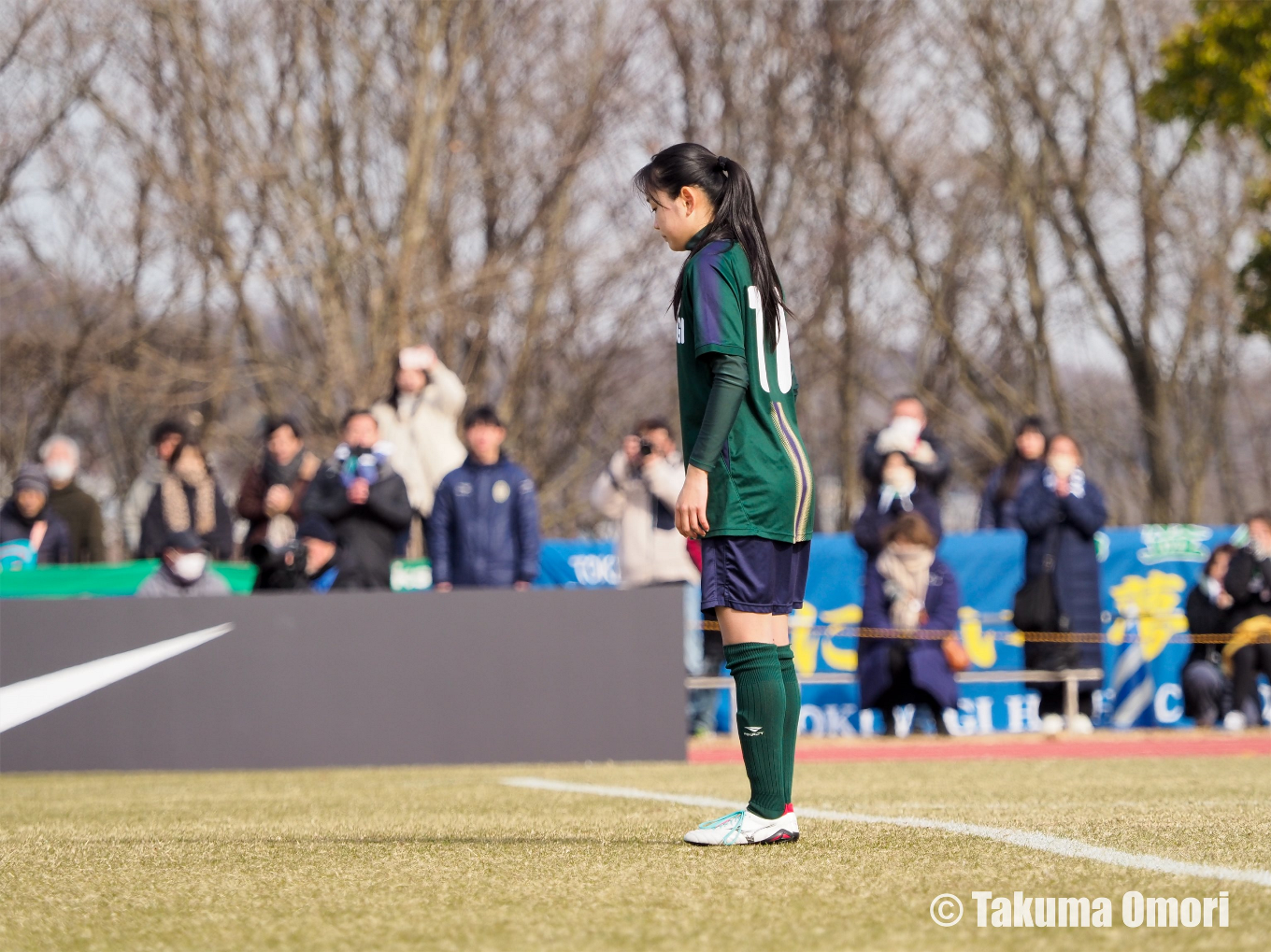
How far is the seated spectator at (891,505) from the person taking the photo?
12.7 m

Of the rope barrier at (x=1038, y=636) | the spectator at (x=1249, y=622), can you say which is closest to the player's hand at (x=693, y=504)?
the rope barrier at (x=1038, y=636)

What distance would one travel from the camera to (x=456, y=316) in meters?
20.3

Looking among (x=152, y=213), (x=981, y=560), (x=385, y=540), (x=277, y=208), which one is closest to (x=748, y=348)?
(x=385, y=540)

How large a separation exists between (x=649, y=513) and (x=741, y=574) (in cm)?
746

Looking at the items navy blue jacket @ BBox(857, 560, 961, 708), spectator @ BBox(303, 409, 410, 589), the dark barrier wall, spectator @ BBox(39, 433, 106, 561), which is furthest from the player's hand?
spectator @ BBox(39, 433, 106, 561)

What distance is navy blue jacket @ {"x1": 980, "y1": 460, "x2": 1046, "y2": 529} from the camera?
44.1ft

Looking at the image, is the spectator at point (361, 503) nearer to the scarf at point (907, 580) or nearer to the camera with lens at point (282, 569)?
the camera with lens at point (282, 569)

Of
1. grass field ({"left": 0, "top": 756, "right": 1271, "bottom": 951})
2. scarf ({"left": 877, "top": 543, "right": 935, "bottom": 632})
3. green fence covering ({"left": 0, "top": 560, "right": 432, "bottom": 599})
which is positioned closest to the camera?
grass field ({"left": 0, "top": 756, "right": 1271, "bottom": 951})

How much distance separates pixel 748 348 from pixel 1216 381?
2555cm

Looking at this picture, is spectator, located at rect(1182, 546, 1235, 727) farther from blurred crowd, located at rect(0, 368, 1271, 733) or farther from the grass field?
the grass field

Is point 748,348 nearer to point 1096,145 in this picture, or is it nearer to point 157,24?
point 157,24

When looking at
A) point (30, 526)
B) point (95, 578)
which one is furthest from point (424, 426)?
point (30, 526)

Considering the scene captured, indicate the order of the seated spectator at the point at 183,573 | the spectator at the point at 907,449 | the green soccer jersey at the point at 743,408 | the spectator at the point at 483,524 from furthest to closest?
1. the spectator at the point at 907,449
2. the spectator at the point at 483,524
3. the seated spectator at the point at 183,573
4. the green soccer jersey at the point at 743,408

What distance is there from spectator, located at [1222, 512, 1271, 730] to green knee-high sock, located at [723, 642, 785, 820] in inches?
357
